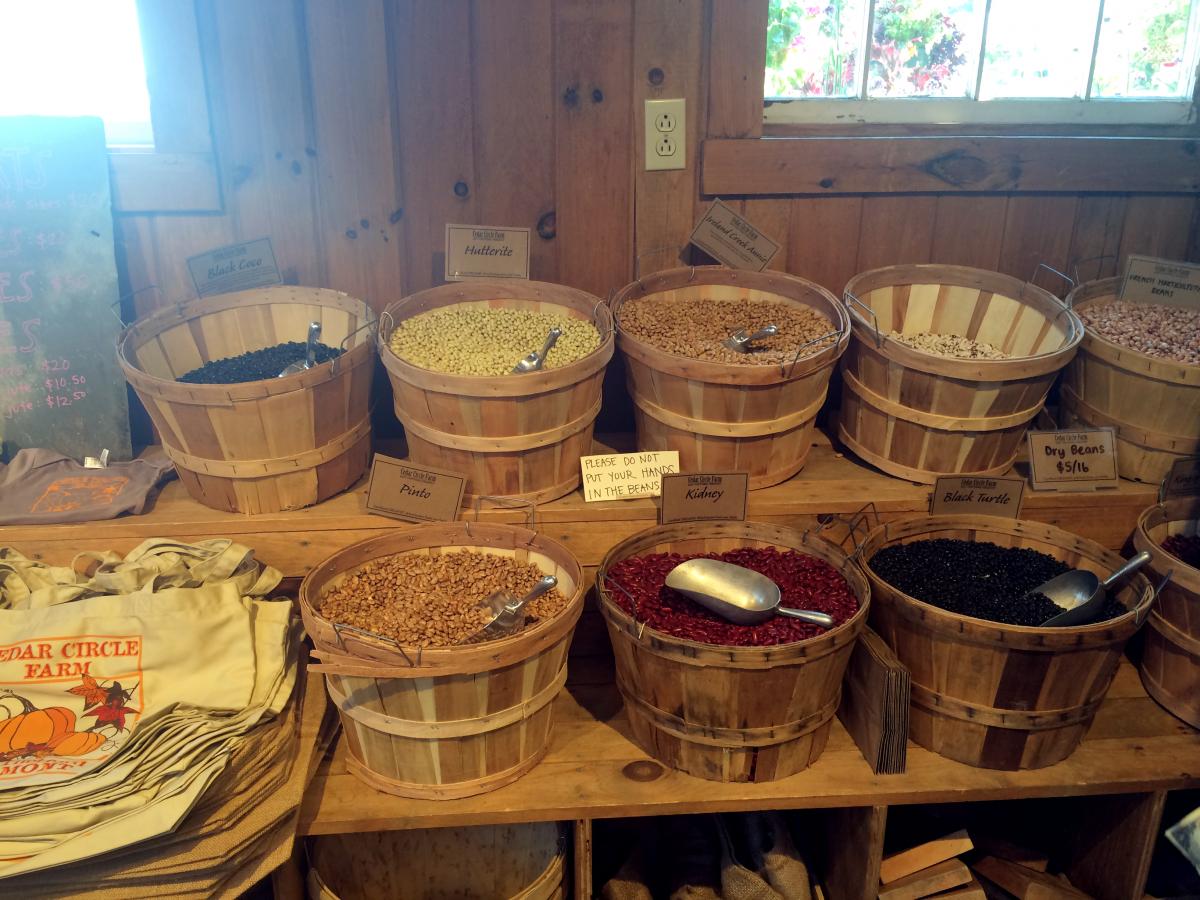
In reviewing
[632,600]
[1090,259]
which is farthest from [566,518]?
[1090,259]

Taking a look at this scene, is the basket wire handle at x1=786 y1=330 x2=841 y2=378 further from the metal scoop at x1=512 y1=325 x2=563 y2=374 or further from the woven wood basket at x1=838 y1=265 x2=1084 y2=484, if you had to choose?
the metal scoop at x1=512 y1=325 x2=563 y2=374

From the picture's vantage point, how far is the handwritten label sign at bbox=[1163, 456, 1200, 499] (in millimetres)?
2162

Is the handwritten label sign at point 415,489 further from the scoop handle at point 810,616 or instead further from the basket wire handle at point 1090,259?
the basket wire handle at point 1090,259

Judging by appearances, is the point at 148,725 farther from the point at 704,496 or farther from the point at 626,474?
the point at 704,496

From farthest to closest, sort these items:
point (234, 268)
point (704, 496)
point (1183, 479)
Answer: point (234, 268) < point (1183, 479) < point (704, 496)

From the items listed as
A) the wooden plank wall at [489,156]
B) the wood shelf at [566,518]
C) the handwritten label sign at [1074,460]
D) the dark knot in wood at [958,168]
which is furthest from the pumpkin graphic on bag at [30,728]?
the dark knot in wood at [958,168]

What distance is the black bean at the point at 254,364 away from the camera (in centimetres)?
203

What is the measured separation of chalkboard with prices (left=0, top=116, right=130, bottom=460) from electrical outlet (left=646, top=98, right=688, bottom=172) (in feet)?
4.42

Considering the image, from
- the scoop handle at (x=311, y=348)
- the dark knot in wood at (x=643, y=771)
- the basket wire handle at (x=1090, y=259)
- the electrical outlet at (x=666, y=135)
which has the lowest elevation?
the dark knot in wood at (x=643, y=771)

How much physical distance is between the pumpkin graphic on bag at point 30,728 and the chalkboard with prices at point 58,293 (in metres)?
0.85

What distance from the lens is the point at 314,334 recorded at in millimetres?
2160

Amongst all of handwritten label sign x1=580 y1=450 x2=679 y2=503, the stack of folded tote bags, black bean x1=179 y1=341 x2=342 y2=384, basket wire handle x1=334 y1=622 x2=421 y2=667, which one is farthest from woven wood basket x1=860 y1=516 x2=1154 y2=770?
black bean x1=179 y1=341 x2=342 y2=384

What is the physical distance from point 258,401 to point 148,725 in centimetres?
66

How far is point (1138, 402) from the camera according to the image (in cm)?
216
